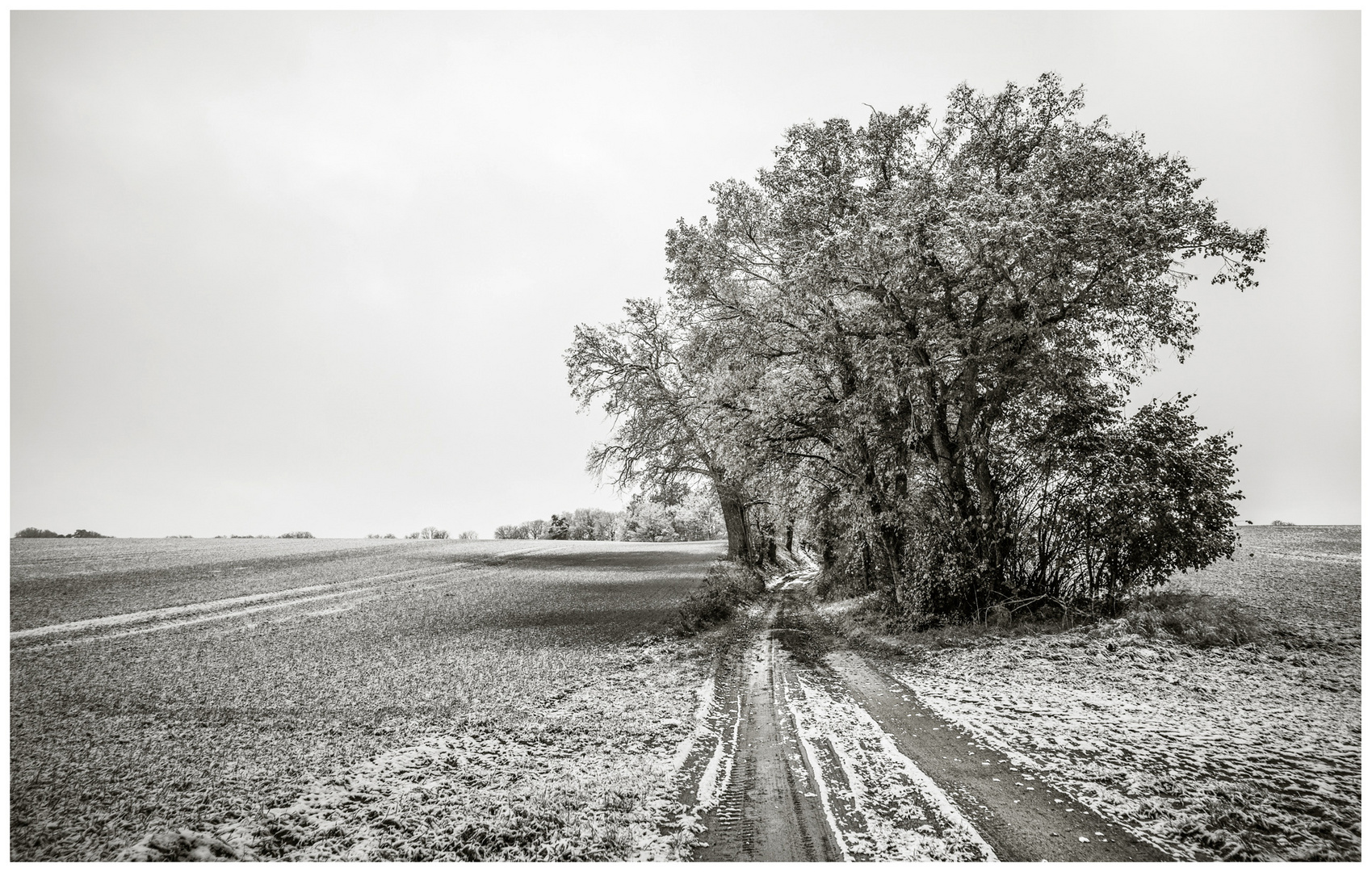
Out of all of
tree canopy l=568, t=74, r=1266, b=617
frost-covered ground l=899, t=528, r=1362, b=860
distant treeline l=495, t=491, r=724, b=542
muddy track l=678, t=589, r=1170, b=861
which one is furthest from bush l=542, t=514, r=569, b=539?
muddy track l=678, t=589, r=1170, b=861

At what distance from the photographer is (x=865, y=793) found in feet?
12.6

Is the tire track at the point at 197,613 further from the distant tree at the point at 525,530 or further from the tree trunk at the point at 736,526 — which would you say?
the distant tree at the point at 525,530

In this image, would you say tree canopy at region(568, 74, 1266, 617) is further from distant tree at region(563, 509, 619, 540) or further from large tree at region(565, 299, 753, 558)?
distant tree at region(563, 509, 619, 540)

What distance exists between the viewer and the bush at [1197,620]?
681 centimetres

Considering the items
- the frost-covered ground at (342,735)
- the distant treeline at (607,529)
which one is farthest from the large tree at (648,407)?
the distant treeline at (607,529)

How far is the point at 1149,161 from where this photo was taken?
938 cm

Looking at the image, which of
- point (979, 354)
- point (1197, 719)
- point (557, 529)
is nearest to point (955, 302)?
point (979, 354)

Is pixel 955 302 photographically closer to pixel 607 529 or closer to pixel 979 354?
pixel 979 354

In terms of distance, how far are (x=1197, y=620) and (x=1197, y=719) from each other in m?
3.16

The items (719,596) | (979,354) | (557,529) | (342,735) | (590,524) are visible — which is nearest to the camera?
(342,735)

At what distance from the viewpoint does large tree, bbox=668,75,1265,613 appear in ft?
28.2

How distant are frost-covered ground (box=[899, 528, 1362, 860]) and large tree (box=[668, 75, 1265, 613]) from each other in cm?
239

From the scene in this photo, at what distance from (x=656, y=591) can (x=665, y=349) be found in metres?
10.3

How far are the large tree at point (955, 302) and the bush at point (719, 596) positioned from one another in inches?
142
